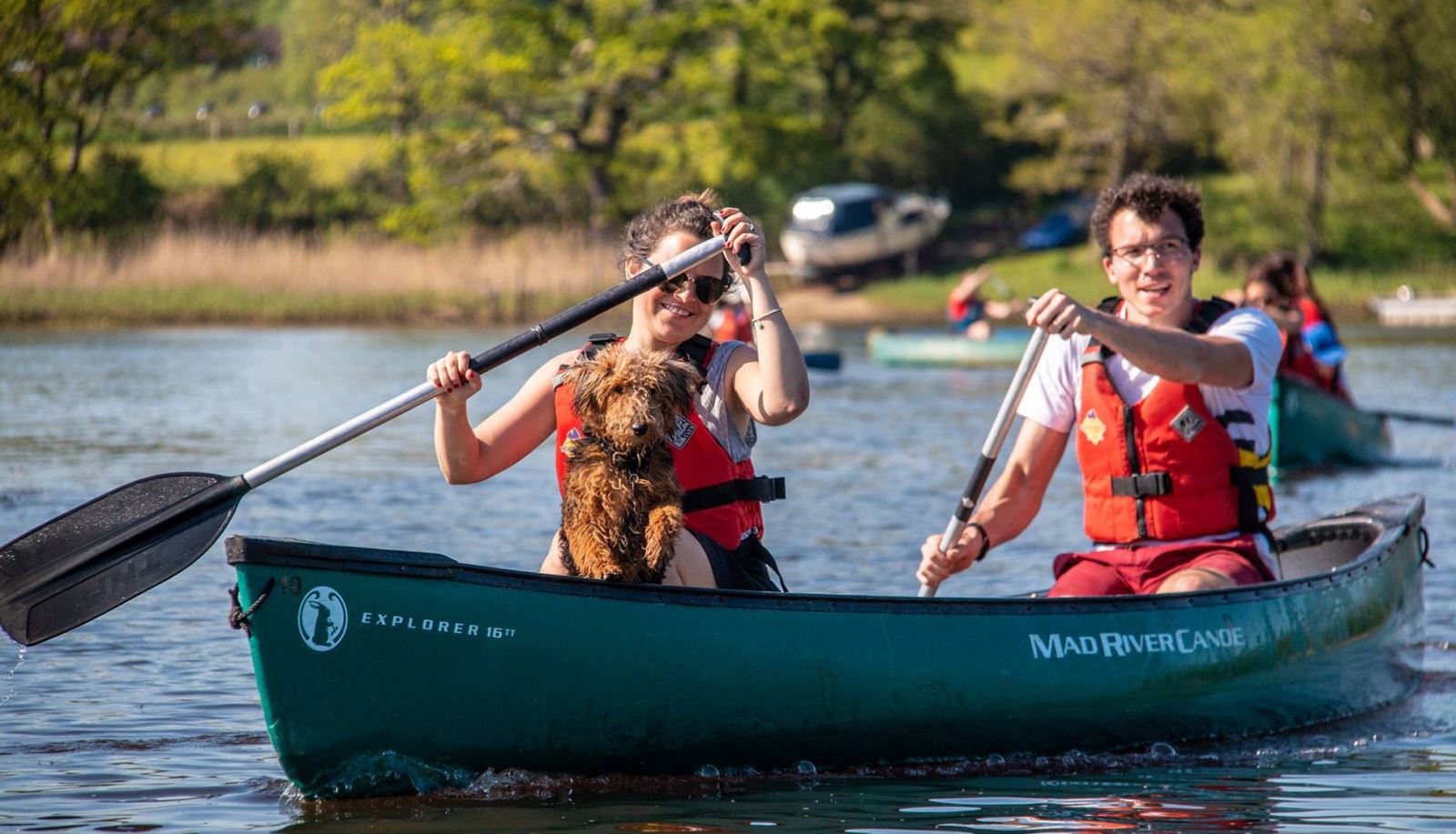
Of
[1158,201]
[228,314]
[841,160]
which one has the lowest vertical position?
[1158,201]

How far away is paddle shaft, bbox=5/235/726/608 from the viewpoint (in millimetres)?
4152

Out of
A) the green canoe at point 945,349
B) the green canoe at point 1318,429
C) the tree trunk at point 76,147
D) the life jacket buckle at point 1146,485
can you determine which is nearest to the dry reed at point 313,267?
the tree trunk at point 76,147

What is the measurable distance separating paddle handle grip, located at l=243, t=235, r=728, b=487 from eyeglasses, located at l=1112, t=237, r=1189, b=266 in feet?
3.65

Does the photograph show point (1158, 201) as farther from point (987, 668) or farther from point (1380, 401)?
point (1380, 401)

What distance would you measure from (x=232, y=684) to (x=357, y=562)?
1882 mm

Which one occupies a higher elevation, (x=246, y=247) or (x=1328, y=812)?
(x=246, y=247)

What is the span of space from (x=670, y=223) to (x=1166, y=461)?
138 cm

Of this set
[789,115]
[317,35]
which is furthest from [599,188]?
[317,35]

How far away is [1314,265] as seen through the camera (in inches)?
1220

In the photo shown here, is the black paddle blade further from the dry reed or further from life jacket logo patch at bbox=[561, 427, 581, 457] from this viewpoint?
the dry reed

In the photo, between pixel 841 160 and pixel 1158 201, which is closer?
pixel 1158 201

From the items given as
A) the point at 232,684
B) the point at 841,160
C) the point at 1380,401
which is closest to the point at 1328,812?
the point at 232,684

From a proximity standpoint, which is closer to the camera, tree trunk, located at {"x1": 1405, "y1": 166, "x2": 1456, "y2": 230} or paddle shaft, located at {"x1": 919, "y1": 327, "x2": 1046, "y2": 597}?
paddle shaft, located at {"x1": 919, "y1": 327, "x2": 1046, "y2": 597}

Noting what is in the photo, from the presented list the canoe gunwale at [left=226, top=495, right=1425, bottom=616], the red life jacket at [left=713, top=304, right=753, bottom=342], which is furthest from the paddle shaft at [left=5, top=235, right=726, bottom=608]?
the red life jacket at [left=713, top=304, right=753, bottom=342]
